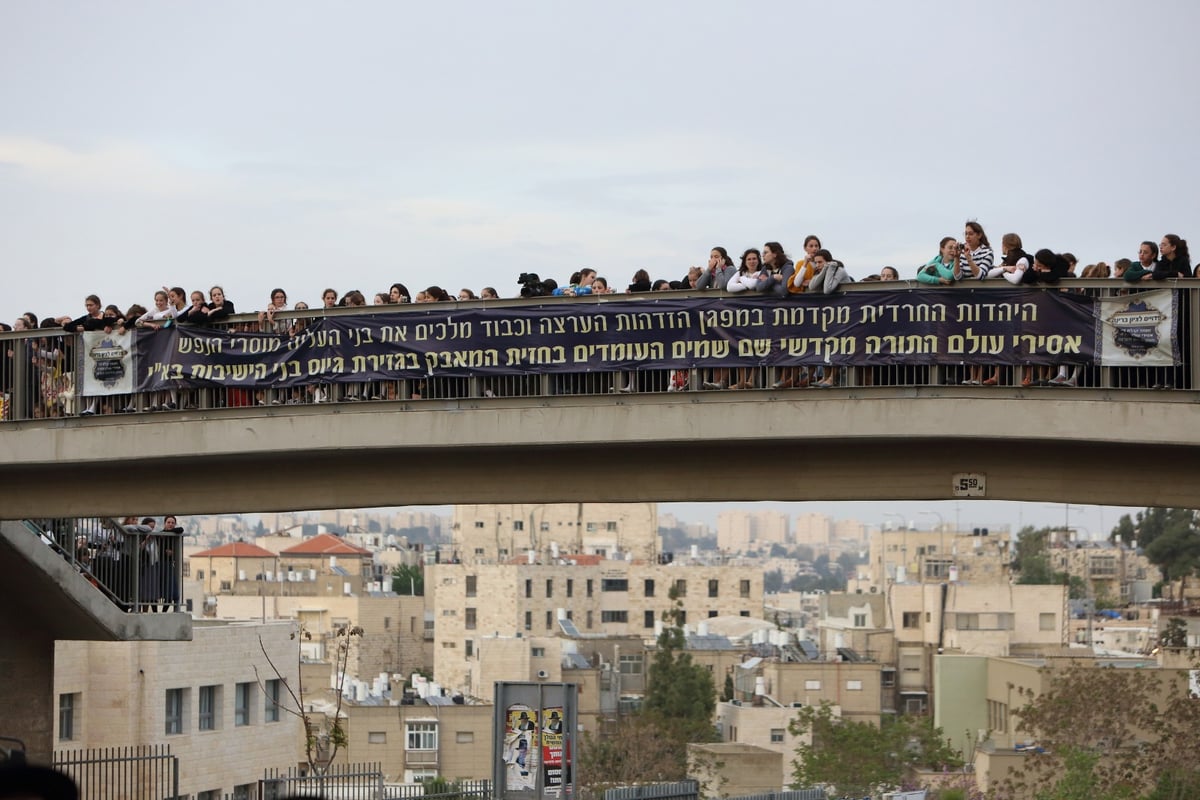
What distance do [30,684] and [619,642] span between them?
90.6 m

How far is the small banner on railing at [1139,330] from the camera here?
1585cm

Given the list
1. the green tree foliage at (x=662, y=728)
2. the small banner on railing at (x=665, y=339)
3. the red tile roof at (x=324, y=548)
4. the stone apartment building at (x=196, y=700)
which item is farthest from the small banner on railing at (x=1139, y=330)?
the red tile roof at (x=324, y=548)

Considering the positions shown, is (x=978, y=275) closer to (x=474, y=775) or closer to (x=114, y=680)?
(x=114, y=680)

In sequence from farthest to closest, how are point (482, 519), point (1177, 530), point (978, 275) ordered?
point (482, 519), point (1177, 530), point (978, 275)

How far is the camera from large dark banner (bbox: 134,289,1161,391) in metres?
16.3

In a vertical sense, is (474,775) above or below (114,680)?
below

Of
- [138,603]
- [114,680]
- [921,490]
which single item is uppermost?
[921,490]

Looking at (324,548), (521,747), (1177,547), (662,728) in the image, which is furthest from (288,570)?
(521,747)

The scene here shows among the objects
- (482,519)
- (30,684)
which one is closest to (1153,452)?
(30,684)

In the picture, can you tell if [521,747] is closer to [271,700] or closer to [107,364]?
[107,364]

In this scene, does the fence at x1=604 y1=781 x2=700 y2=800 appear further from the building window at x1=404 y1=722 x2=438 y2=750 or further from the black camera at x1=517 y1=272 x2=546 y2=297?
the building window at x1=404 y1=722 x2=438 y2=750

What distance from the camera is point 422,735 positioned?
82.8 metres

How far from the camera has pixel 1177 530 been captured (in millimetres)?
145375

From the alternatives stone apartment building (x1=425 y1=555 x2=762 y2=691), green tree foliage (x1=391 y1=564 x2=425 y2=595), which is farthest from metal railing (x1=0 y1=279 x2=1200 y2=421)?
green tree foliage (x1=391 y1=564 x2=425 y2=595)
